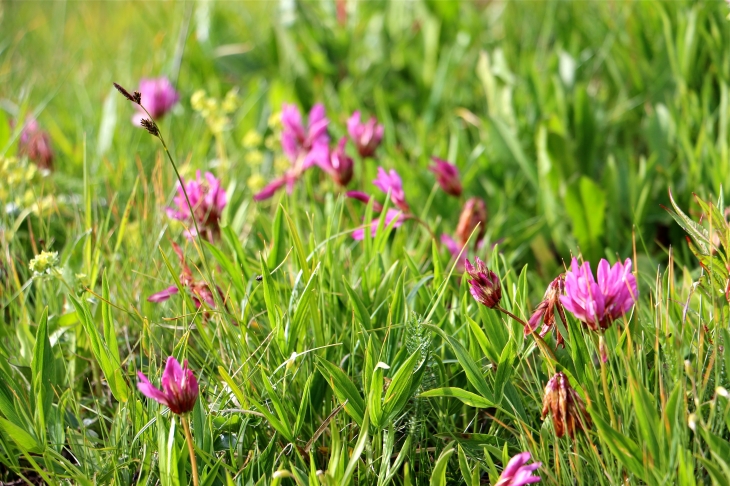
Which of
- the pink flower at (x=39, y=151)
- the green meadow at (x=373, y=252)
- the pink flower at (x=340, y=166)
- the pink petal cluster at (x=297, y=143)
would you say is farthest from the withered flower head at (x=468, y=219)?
the pink flower at (x=39, y=151)

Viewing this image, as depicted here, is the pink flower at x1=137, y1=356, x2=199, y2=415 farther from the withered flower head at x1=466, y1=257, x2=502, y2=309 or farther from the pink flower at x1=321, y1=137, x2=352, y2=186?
the pink flower at x1=321, y1=137, x2=352, y2=186

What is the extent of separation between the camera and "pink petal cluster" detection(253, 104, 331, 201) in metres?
1.76

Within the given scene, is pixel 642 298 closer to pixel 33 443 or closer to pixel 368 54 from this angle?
pixel 33 443

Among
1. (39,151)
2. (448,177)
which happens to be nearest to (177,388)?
(448,177)

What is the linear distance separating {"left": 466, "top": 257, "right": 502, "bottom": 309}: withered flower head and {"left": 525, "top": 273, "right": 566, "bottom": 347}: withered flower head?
2.4 inches

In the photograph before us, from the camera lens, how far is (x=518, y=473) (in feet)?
2.93

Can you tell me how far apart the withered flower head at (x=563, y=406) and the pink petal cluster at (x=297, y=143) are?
94 cm

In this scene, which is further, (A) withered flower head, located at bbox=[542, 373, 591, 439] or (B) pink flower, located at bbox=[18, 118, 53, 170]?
(B) pink flower, located at bbox=[18, 118, 53, 170]

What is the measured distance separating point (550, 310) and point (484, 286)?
0.10 meters

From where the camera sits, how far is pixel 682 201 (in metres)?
1.79

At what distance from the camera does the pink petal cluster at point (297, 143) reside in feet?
5.77

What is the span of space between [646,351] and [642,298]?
0.33 metres

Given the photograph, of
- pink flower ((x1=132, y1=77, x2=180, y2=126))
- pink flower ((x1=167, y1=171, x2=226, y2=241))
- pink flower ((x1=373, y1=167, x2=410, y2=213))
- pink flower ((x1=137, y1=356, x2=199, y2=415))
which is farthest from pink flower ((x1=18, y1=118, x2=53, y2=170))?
pink flower ((x1=137, y1=356, x2=199, y2=415))

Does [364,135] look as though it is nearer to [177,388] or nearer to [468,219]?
[468,219]
